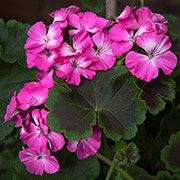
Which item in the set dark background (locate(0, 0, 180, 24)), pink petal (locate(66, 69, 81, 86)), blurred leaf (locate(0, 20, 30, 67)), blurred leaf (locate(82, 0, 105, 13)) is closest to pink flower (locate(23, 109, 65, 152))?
pink petal (locate(66, 69, 81, 86))

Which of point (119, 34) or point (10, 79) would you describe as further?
point (10, 79)

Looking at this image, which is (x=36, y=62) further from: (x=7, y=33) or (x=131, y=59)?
(x=7, y=33)

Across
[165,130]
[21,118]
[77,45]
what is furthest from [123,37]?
[165,130]

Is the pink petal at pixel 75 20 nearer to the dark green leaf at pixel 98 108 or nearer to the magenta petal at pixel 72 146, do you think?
the dark green leaf at pixel 98 108

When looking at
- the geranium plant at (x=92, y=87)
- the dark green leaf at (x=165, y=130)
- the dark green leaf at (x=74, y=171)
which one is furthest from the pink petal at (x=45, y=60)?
the dark green leaf at (x=165, y=130)

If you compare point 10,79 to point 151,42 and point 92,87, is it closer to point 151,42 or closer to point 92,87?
point 92,87
